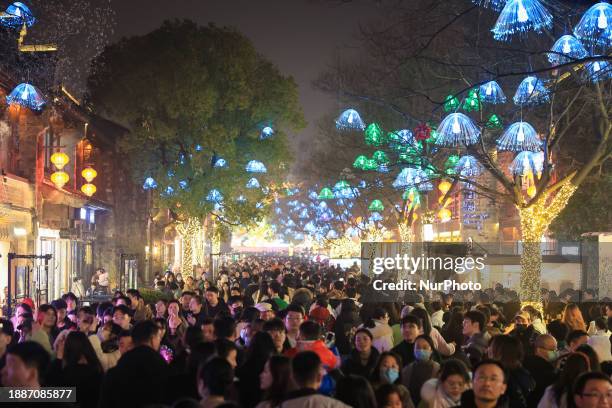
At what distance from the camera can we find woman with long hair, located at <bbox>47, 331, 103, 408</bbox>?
25.5 feet

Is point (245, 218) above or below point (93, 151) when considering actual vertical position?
below

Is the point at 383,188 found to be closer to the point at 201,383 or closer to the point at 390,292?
the point at 390,292

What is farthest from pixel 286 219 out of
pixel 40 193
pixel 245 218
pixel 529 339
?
pixel 529 339

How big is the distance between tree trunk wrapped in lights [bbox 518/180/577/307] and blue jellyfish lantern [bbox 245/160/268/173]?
665 inches

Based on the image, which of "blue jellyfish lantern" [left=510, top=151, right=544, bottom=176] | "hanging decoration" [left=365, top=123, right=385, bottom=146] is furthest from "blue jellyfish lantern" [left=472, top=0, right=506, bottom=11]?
"hanging decoration" [left=365, top=123, right=385, bottom=146]

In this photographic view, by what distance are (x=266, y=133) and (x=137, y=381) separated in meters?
29.4

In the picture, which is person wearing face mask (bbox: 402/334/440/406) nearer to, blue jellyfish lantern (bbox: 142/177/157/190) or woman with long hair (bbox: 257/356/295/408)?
woman with long hair (bbox: 257/356/295/408)

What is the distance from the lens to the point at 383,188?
35406 millimetres

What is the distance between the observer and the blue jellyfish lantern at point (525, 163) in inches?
739

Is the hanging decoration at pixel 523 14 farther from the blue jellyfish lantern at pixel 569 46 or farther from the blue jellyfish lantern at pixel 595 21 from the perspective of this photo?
the blue jellyfish lantern at pixel 569 46

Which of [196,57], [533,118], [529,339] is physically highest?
[196,57]

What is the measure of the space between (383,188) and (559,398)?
28605 mm

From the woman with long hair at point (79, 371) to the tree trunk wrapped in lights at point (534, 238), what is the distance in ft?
44.3

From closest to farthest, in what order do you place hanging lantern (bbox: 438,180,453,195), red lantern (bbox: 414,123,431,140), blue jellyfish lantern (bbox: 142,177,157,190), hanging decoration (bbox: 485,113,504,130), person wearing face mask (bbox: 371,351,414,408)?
person wearing face mask (bbox: 371,351,414,408)
hanging decoration (bbox: 485,113,504,130)
red lantern (bbox: 414,123,431,140)
hanging lantern (bbox: 438,180,453,195)
blue jellyfish lantern (bbox: 142,177,157,190)
